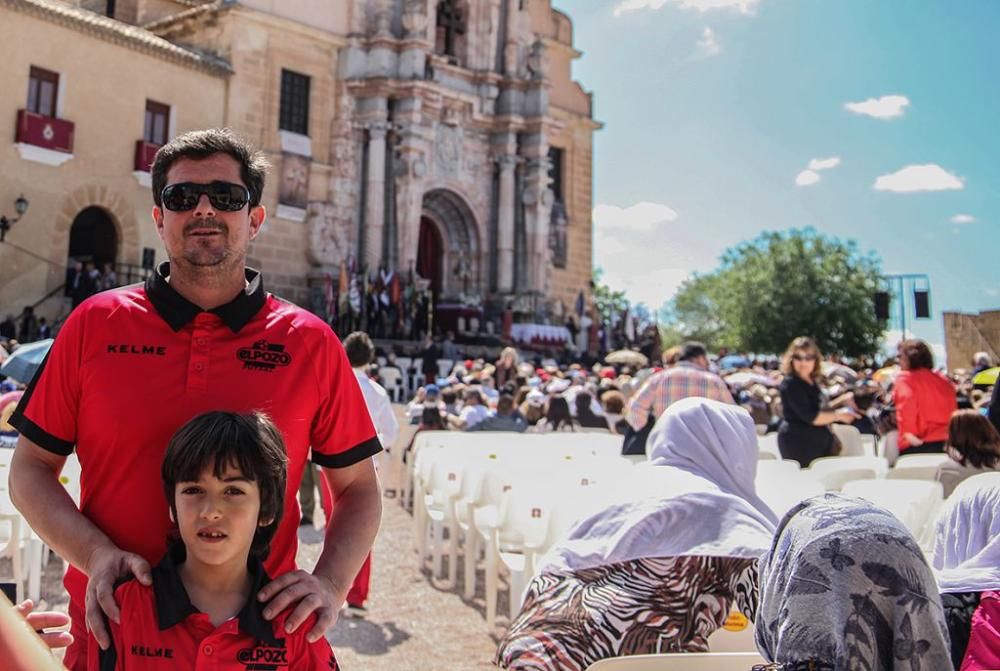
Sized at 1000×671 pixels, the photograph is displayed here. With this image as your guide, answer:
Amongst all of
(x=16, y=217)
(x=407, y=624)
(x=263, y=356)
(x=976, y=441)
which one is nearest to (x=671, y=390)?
(x=976, y=441)

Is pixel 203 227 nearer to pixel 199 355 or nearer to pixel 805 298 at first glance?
pixel 199 355

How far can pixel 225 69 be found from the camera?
23.5 m

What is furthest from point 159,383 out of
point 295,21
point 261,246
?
point 295,21

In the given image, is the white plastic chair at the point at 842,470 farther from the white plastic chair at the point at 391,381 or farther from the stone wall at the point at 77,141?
the stone wall at the point at 77,141

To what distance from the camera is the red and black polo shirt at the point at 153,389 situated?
6.85 feet

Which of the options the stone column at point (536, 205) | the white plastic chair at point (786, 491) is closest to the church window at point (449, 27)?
the stone column at point (536, 205)

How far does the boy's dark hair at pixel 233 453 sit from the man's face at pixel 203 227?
0.41 m

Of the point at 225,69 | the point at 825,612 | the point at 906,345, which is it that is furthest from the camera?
the point at 225,69

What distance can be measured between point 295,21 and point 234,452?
2511cm

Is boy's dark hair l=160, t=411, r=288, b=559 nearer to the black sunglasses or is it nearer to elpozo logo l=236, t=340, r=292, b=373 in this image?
elpozo logo l=236, t=340, r=292, b=373

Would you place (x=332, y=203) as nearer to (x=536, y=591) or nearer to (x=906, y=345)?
(x=906, y=345)

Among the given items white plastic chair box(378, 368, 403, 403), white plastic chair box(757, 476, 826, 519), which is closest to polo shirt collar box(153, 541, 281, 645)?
white plastic chair box(757, 476, 826, 519)

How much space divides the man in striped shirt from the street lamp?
16.8m

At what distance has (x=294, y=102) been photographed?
25.2 m
